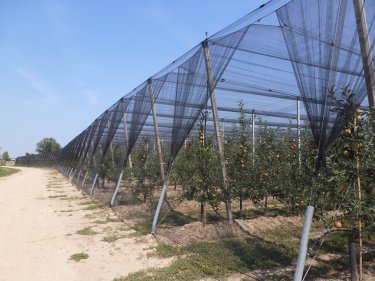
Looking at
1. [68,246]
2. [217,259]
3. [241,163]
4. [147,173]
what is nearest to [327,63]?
[217,259]

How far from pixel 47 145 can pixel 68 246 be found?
98.9 m

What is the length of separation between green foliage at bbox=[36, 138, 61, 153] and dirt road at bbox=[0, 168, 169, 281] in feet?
301

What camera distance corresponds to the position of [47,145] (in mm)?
99625

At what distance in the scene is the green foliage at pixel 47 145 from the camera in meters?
98.3

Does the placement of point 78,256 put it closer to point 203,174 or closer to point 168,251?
point 168,251

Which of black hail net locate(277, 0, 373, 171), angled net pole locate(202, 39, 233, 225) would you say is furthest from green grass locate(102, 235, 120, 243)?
black hail net locate(277, 0, 373, 171)

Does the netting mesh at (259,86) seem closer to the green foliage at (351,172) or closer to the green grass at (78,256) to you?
the green foliage at (351,172)

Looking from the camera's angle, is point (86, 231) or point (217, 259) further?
point (86, 231)

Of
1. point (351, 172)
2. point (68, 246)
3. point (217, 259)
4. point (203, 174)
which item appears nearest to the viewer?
point (351, 172)

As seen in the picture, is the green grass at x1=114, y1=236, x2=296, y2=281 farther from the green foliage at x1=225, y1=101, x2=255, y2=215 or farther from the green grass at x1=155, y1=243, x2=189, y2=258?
the green foliage at x1=225, y1=101, x2=255, y2=215

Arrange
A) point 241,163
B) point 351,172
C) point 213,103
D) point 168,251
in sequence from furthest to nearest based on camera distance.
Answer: point 241,163, point 213,103, point 168,251, point 351,172

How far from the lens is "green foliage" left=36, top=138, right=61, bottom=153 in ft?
323

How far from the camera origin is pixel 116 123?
12.5 m

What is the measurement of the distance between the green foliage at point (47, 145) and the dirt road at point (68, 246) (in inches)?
3614
